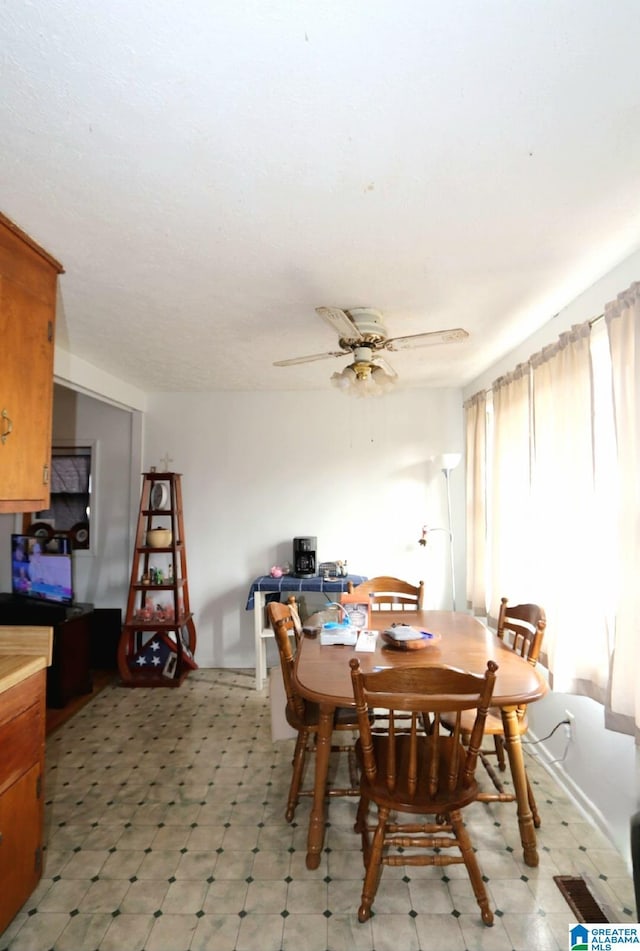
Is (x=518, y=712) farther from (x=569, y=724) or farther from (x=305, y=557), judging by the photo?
(x=305, y=557)

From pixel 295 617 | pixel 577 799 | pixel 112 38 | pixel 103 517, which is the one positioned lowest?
pixel 577 799

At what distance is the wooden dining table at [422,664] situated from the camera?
1.79 m

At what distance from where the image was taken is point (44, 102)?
3.75ft

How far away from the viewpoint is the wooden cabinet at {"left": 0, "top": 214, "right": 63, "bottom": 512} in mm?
1684

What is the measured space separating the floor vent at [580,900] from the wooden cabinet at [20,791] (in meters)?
2.01

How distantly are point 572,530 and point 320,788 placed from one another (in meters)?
1.64

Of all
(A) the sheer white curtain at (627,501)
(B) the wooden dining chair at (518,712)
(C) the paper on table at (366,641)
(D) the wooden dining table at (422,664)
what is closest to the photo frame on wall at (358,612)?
(C) the paper on table at (366,641)

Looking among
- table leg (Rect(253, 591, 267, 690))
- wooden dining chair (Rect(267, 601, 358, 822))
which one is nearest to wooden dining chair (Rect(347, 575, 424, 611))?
table leg (Rect(253, 591, 267, 690))

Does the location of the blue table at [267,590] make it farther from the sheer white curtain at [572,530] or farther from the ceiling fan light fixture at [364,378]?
the ceiling fan light fixture at [364,378]

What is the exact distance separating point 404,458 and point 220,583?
2.05m

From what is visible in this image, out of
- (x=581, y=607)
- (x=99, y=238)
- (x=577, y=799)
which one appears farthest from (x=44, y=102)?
(x=577, y=799)

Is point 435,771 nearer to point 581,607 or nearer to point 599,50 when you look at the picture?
point 581,607

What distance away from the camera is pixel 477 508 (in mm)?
3668

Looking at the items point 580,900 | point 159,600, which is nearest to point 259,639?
point 159,600
